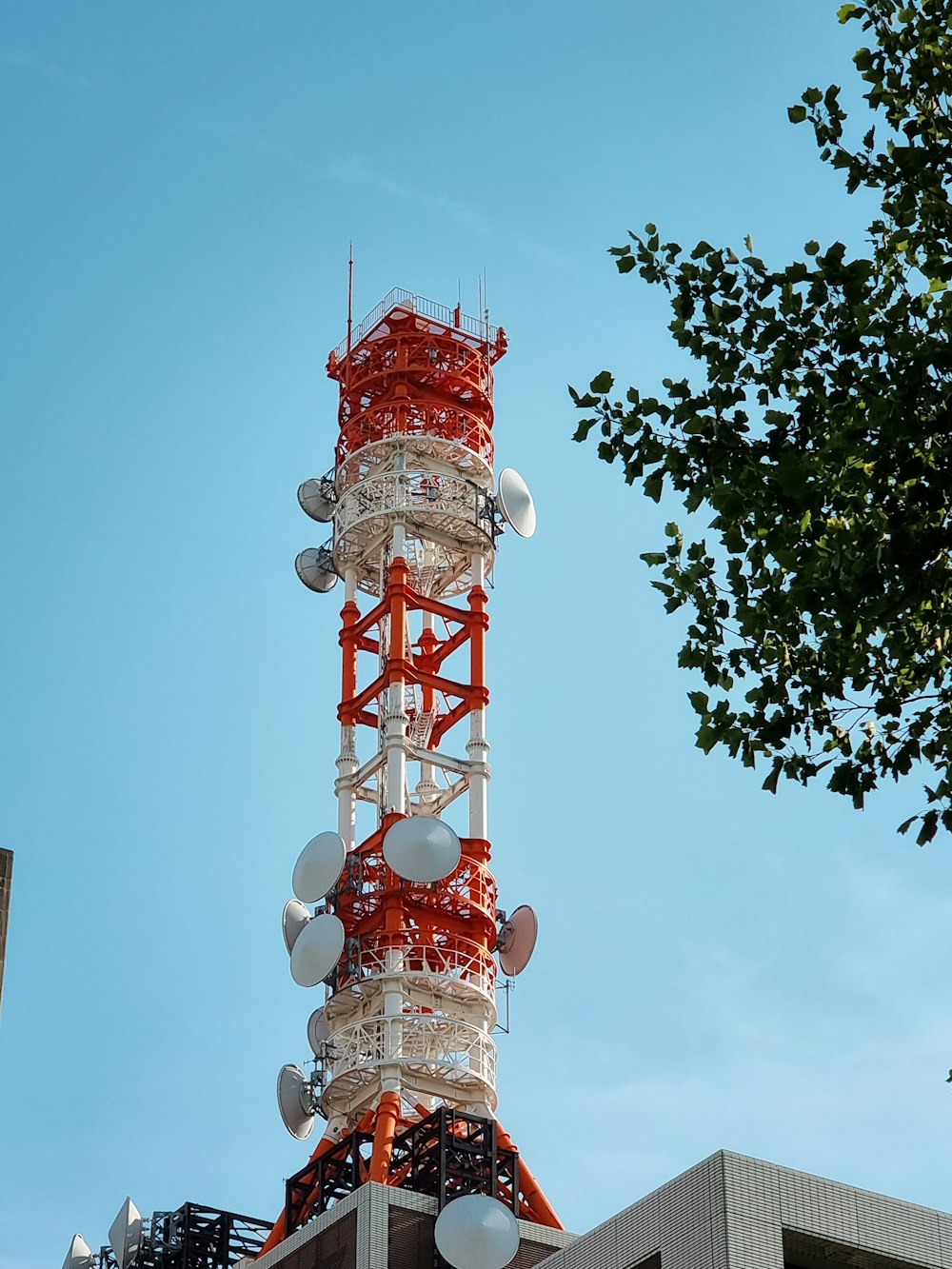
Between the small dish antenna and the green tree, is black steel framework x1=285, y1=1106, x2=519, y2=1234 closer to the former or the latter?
the small dish antenna

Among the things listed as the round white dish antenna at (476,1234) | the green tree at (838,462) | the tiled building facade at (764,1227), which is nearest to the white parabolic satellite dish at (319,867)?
the round white dish antenna at (476,1234)

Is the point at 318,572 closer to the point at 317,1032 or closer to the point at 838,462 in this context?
the point at 317,1032

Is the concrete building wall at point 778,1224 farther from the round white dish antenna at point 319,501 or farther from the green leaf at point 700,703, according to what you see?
the round white dish antenna at point 319,501

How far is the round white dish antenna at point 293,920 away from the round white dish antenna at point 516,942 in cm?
621

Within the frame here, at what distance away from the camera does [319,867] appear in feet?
228

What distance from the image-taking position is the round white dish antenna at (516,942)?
2815 inches

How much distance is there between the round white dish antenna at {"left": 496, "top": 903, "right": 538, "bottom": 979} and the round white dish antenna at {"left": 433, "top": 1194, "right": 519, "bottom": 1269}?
13.3 m

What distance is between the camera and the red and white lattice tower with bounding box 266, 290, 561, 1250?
66000mm

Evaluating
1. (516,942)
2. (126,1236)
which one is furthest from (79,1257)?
(516,942)

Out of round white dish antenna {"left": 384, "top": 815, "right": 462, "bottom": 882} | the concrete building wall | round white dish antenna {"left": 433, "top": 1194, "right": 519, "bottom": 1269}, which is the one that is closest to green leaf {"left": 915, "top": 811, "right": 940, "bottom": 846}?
the concrete building wall

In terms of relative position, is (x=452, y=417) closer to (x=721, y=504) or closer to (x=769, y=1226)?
(x=769, y=1226)

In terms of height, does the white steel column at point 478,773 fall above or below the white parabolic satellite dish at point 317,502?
below

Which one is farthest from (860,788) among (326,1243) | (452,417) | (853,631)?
(452,417)

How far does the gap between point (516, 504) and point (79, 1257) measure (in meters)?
28.3
